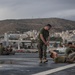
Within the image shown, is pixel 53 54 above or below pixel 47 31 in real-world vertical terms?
below

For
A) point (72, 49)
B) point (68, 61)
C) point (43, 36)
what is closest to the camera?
point (68, 61)

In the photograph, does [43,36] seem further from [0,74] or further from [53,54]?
[0,74]

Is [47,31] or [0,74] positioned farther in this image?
[47,31]

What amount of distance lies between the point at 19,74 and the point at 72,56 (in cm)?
460

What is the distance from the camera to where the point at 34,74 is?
8547 mm

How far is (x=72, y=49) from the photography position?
14703mm

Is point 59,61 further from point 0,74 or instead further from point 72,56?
point 0,74

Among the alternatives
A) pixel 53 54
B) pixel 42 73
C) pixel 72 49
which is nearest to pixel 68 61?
pixel 53 54

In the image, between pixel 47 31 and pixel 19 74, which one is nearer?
pixel 19 74

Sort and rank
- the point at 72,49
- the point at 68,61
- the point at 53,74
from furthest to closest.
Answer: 1. the point at 72,49
2. the point at 68,61
3. the point at 53,74

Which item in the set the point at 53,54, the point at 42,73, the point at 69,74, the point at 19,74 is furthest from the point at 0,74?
the point at 53,54

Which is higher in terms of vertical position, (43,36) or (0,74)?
(43,36)

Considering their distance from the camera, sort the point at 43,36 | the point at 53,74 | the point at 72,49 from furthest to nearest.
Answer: the point at 72,49
the point at 43,36
the point at 53,74

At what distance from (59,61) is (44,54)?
3.21ft
